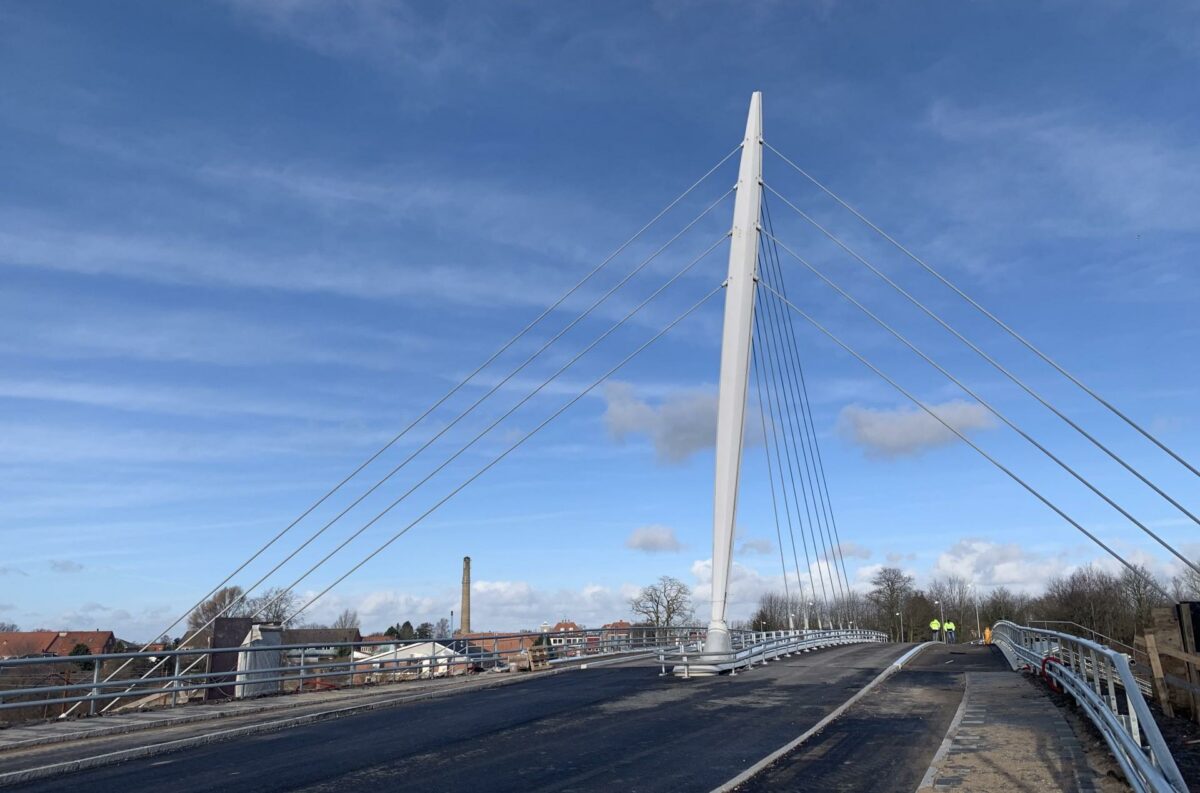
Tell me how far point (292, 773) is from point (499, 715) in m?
6.01

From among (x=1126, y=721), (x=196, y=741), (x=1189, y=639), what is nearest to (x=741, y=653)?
(x=1189, y=639)

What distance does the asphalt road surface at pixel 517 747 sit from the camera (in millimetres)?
10266

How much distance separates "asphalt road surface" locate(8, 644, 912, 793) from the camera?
10266mm

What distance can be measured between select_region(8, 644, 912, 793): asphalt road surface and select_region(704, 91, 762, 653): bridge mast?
5412mm

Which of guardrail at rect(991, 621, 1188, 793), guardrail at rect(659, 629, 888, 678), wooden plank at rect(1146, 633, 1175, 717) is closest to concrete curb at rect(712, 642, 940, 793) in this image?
guardrail at rect(991, 621, 1188, 793)

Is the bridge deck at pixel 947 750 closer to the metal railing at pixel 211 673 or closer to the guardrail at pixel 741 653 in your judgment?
the guardrail at pixel 741 653

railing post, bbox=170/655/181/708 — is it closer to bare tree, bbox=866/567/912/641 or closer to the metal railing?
the metal railing

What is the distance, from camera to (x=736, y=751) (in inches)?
479

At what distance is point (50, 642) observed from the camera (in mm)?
75188

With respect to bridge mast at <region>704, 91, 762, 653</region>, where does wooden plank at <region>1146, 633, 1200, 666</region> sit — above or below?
below

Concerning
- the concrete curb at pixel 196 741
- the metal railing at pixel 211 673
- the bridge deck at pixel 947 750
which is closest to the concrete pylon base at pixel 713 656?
the metal railing at pixel 211 673

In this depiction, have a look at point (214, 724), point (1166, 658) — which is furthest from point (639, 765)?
point (1166, 658)

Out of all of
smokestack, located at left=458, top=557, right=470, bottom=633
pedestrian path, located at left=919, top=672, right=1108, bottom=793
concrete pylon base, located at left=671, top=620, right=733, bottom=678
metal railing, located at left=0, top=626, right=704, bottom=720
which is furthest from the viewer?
smokestack, located at left=458, top=557, right=470, bottom=633

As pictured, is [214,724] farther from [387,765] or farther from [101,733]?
[387,765]
